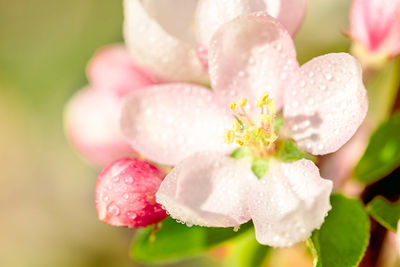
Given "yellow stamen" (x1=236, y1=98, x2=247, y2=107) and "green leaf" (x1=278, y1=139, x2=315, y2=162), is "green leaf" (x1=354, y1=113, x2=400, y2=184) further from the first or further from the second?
"yellow stamen" (x1=236, y1=98, x2=247, y2=107)

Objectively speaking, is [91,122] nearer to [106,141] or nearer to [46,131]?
[106,141]

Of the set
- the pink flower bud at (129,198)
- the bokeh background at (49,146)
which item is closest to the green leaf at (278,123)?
the pink flower bud at (129,198)

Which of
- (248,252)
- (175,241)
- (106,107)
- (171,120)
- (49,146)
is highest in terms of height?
(171,120)

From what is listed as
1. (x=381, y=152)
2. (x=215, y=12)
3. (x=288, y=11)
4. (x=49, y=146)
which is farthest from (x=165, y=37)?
(x=49, y=146)

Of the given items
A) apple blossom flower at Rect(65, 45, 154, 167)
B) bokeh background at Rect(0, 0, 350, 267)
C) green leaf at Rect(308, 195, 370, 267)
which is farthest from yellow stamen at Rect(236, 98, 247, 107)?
bokeh background at Rect(0, 0, 350, 267)

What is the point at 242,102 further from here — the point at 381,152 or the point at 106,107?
the point at 106,107

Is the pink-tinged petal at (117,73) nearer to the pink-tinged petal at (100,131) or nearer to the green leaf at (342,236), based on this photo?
the pink-tinged petal at (100,131)

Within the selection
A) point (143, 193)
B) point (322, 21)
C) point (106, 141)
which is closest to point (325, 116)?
point (143, 193)
